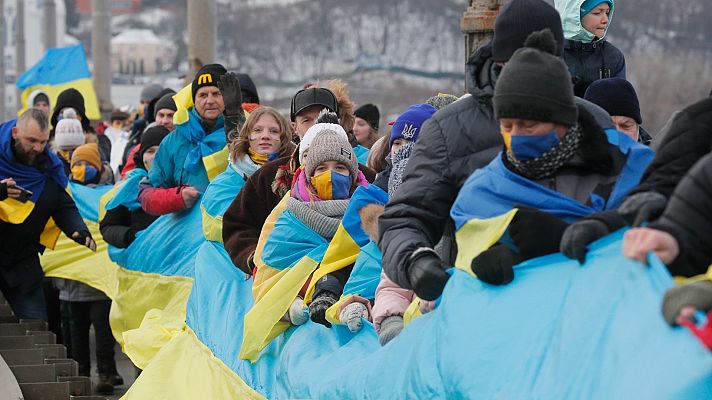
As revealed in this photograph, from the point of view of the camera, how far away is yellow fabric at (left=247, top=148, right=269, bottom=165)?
Answer: 28.8 feet

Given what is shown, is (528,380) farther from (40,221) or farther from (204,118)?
(40,221)

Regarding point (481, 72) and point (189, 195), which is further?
point (189, 195)

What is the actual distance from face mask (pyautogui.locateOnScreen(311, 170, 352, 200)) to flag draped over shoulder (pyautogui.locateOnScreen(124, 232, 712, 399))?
891mm

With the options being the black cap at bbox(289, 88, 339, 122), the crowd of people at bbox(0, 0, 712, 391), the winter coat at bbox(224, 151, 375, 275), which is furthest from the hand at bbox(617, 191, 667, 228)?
the black cap at bbox(289, 88, 339, 122)

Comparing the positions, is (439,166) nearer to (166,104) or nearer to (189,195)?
(189,195)

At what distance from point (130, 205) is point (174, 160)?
1.32m

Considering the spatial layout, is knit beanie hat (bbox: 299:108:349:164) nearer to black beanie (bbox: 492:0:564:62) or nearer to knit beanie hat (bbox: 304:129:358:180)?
knit beanie hat (bbox: 304:129:358:180)

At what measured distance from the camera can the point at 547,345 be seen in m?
3.92

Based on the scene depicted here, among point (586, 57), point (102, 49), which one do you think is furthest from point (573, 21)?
point (102, 49)

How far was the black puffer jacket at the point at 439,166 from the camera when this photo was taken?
484cm

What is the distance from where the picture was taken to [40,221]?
10766mm

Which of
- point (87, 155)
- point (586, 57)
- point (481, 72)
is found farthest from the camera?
point (87, 155)

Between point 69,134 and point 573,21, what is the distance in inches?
304

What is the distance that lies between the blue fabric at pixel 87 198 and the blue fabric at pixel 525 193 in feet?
27.7
